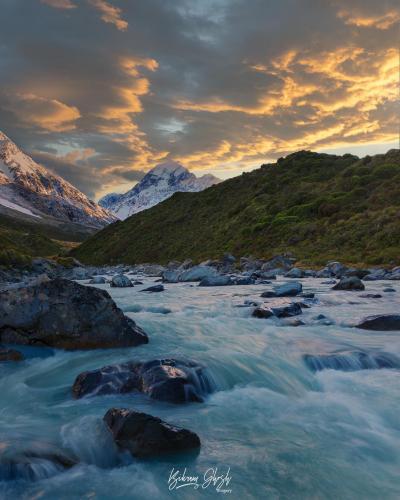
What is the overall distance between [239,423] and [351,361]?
394 centimetres

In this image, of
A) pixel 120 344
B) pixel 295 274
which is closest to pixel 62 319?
pixel 120 344

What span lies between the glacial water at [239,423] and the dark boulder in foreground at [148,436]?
5.0 inches

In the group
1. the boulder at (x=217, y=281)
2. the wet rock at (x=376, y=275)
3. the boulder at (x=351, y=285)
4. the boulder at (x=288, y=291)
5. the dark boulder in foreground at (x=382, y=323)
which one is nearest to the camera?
the dark boulder in foreground at (x=382, y=323)

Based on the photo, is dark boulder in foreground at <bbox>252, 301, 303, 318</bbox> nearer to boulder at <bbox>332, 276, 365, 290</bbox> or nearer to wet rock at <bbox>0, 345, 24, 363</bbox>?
boulder at <bbox>332, 276, 365, 290</bbox>

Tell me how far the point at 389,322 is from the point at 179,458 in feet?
30.6

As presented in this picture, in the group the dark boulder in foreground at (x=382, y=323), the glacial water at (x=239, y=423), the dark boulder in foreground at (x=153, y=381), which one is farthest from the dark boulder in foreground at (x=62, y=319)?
the dark boulder in foreground at (x=382, y=323)

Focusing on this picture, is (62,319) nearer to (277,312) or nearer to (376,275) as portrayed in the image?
(277,312)

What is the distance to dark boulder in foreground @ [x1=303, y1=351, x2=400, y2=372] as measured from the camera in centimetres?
909

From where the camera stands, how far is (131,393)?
23.7 feet

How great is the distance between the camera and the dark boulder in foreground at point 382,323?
12.2 meters

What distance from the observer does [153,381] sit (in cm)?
736

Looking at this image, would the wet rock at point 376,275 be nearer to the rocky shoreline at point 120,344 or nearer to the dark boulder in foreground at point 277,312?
the rocky shoreline at point 120,344

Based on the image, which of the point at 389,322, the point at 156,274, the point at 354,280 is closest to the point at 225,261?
the point at 156,274

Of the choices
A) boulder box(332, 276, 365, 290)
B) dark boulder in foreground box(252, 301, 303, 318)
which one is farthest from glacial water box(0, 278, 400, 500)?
boulder box(332, 276, 365, 290)
